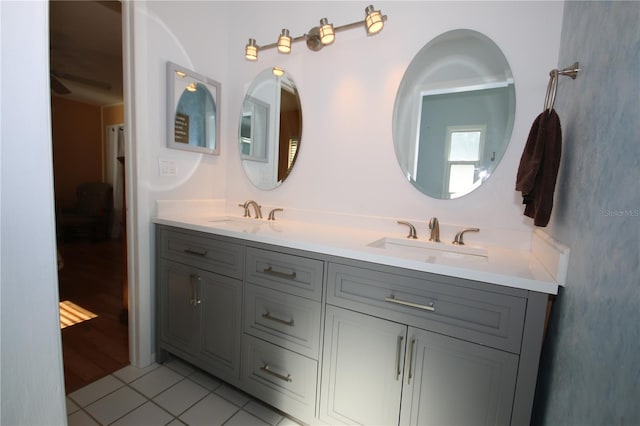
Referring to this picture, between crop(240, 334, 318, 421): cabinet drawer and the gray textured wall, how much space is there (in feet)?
2.89

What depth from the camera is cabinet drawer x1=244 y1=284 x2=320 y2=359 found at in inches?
50.2

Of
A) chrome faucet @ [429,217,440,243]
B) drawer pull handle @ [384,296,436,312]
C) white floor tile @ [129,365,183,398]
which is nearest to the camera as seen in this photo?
drawer pull handle @ [384,296,436,312]

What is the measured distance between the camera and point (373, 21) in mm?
1401

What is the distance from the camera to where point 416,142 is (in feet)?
5.12

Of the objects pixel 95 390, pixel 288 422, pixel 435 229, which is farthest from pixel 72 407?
pixel 435 229

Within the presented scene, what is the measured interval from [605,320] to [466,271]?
1.18 feet

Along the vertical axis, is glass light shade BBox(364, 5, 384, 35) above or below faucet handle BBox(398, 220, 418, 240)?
above

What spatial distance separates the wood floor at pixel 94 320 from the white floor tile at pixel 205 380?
0.46 m

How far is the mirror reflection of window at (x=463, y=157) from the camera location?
1428 millimetres

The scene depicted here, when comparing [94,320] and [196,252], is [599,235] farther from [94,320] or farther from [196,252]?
[94,320]

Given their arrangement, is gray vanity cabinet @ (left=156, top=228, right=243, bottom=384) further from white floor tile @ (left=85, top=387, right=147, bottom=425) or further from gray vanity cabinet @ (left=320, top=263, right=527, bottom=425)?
gray vanity cabinet @ (left=320, top=263, right=527, bottom=425)

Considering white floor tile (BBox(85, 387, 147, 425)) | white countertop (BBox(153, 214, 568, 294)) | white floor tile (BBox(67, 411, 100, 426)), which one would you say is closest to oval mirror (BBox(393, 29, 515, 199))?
white countertop (BBox(153, 214, 568, 294))

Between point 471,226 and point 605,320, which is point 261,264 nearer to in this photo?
point 471,226

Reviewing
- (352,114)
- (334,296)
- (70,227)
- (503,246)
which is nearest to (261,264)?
(334,296)
